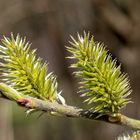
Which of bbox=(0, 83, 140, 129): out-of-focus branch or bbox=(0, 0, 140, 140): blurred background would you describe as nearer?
→ bbox=(0, 83, 140, 129): out-of-focus branch

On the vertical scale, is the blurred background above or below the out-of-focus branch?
above

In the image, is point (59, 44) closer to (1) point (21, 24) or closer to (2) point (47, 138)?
(1) point (21, 24)

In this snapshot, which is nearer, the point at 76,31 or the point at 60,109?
the point at 60,109

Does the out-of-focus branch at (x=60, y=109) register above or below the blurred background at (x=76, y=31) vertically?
below

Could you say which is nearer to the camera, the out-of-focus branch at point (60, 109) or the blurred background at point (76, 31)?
the out-of-focus branch at point (60, 109)
